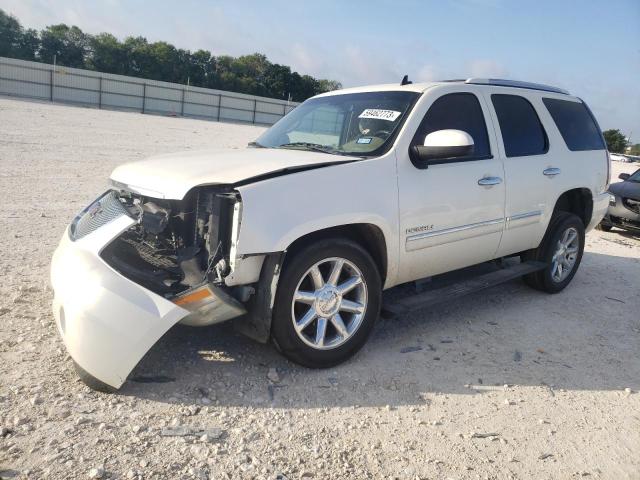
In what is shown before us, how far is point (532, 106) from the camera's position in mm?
5066

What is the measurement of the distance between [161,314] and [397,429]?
1.47 metres

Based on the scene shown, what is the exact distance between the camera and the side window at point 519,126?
4.63m

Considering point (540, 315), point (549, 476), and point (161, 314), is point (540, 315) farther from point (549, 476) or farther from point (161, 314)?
point (161, 314)

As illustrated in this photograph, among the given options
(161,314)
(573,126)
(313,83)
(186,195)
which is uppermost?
(313,83)

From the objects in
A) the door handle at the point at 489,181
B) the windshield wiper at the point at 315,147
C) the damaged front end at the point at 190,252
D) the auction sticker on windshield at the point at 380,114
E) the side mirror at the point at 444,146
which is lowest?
the damaged front end at the point at 190,252

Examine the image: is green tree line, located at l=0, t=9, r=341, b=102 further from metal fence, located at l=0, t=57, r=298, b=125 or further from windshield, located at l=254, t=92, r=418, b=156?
windshield, located at l=254, t=92, r=418, b=156

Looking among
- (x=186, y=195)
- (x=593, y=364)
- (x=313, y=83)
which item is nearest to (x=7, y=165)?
(x=186, y=195)

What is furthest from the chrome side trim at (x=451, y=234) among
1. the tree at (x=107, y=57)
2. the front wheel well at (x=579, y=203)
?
the tree at (x=107, y=57)

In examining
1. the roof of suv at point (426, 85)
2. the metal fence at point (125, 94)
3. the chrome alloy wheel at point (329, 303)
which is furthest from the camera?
the metal fence at point (125, 94)

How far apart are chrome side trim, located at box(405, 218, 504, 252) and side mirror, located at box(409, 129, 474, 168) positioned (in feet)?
1.87

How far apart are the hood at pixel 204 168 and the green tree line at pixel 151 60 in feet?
167

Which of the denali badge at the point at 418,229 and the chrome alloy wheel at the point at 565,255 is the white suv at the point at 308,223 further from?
the chrome alloy wheel at the point at 565,255

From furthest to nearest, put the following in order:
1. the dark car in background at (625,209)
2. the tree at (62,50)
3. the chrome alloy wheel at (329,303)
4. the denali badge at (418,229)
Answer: the tree at (62,50), the dark car in background at (625,209), the denali badge at (418,229), the chrome alloy wheel at (329,303)

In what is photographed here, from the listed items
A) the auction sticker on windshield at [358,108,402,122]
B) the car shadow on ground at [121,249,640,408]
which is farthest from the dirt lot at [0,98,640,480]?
the auction sticker on windshield at [358,108,402,122]
